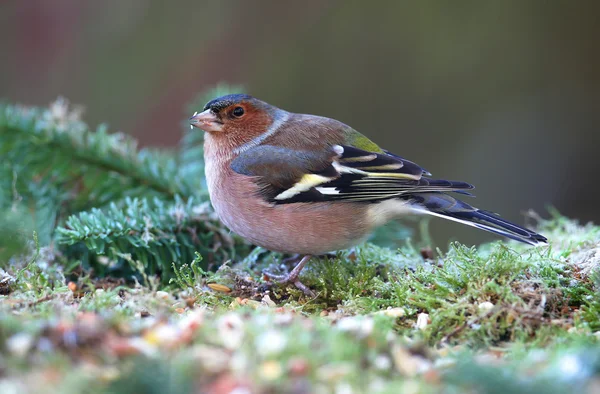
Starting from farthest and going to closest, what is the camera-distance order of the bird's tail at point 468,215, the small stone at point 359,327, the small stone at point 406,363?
the bird's tail at point 468,215, the small stone at point 359,327, the small stone at point 406,363

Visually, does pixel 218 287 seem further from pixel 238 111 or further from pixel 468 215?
pixel 238 111

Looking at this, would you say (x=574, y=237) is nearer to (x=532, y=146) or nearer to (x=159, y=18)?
(x=532, y=146)

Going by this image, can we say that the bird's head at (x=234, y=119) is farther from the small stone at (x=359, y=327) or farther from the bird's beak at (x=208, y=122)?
the small stone at (x=359, y=327)

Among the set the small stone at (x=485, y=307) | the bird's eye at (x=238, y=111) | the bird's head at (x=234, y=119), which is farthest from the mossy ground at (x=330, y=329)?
the bird's eye at (x=238, y=111)

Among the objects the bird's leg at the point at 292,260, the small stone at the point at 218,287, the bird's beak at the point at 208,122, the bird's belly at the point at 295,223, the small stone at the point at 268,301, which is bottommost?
the small stone at the point at 268,301

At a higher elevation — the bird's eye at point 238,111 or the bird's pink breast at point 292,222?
the bird's eye at point 238,111

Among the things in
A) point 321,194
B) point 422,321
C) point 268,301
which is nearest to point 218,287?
point 268,301

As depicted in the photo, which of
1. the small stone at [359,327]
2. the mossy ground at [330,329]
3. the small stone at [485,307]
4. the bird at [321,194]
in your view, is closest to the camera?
the mossy ground at [330,329]

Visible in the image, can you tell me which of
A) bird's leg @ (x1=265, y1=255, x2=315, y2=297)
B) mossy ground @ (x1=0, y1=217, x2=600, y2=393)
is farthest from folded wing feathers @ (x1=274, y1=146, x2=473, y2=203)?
bird's leg @ (x1=265, y1=255, x2=315, y2=297)

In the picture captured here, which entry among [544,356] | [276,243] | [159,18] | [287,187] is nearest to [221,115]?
[287,187]
